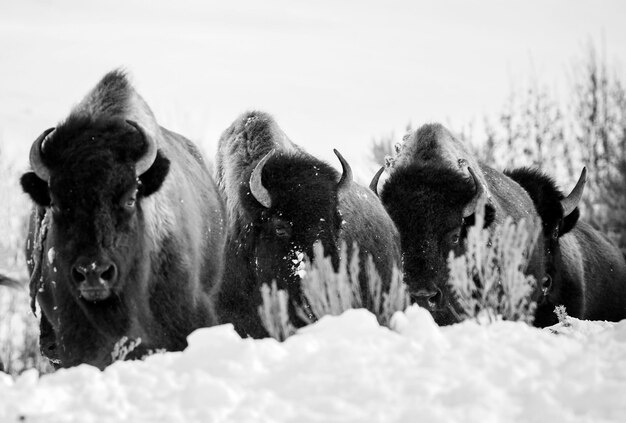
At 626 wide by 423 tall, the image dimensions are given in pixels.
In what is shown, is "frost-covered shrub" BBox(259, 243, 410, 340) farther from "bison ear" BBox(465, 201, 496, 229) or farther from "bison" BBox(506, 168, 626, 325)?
"bison" BBox(506, 168, 626, 325)

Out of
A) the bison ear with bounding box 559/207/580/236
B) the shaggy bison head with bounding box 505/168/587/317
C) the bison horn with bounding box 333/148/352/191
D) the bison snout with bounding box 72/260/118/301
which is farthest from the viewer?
the bison ear with bounding box 559/207/580/236

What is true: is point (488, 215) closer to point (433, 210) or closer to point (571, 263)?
point (433, 210)

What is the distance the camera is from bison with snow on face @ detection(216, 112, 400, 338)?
9250 millimetres

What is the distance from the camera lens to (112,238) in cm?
805

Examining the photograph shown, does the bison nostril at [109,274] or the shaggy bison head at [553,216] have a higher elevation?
the bison nostril at [109,274]

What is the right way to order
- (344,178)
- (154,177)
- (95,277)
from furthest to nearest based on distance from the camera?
(344,178) < (154,177) < (95,277)

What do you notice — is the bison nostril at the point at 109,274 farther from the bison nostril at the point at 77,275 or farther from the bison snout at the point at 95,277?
the bison nostril at the point at 77,275

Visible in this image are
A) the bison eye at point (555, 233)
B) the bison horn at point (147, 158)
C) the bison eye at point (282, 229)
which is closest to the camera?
the bison horn at point (147, 158)

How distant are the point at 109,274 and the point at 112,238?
274mm

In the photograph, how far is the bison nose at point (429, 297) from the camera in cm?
978

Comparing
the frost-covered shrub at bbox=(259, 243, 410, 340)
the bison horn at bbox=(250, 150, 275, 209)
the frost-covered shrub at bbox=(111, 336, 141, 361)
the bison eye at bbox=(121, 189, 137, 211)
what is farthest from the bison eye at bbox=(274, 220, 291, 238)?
the frost-covered shrub at bbox=(111, 336, 141, 361)

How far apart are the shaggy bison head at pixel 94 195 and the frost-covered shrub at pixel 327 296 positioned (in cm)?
117

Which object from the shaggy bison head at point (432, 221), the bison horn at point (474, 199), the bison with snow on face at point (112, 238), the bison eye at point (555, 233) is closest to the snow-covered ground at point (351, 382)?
the bison with snow on face at point (112, 238)

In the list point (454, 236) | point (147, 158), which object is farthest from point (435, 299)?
point (147, 158)
